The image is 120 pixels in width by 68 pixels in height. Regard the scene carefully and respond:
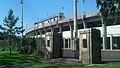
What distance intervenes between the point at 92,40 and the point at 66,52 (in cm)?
1155

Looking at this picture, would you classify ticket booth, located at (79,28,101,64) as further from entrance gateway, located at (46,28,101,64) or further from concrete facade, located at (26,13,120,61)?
concrete facade, located at (26,13,120,61)

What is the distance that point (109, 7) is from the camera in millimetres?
17719

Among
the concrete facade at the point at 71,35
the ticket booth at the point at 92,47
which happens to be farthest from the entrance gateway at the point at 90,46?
the concrete facade at the point at 71,35

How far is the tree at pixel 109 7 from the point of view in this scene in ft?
57.5

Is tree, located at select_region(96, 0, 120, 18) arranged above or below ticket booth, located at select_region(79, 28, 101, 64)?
above

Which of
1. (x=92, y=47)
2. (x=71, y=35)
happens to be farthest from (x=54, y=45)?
(x=71, y=35)

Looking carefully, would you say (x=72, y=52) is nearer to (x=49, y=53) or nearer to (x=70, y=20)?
(x=49, y=53)

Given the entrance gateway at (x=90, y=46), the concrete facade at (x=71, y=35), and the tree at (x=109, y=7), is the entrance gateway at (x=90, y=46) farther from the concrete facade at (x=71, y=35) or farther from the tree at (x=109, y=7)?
the tree at (x=109, y=7)

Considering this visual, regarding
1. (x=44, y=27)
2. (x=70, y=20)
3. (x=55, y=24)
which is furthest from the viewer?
(x=44, y=27)

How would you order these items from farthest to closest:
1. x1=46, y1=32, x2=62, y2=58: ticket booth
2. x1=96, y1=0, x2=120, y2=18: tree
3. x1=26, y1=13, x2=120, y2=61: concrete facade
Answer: x1=26, y1=13, x2=120, y2=61: concrete facade → x1=46, y1=32, x2=62, y2=58: ticket booth → x1=96, y1=0, x2=120, y2=18: tree

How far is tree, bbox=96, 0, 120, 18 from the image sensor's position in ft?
57.5

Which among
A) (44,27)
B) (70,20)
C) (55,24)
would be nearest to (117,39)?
(70,20)

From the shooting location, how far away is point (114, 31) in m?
80.9

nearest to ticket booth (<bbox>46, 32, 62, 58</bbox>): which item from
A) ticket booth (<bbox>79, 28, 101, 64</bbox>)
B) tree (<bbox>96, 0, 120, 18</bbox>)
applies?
ticket booth (<bbox>79, 28, 101, 64</bbox>)
